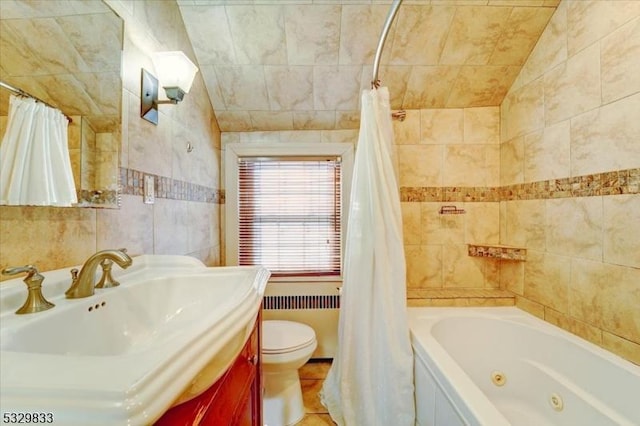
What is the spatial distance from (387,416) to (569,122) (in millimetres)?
1742

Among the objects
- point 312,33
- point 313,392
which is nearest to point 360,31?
point 312,33

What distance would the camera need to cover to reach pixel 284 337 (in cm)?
159

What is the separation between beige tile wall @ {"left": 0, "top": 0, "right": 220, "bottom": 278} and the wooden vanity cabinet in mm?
599

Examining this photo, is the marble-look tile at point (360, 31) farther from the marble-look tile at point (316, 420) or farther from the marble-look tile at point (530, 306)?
the marble-look tile at point (316, 420)

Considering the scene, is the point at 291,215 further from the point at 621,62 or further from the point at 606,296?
the point at 621,62

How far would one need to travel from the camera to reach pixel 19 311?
62cm

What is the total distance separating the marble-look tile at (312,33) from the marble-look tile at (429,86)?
0.55 meters

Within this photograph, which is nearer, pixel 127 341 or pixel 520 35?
pixel 127 341

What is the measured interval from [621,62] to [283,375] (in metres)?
2.17

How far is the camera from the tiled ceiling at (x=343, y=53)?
1515 millimetres

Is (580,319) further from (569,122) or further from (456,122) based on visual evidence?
(456,122)

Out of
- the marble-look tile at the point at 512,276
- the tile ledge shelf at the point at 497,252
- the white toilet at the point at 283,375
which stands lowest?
the white toilet at the point at 283,375

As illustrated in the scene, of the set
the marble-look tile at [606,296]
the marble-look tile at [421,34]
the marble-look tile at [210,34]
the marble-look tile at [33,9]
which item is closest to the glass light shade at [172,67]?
the marble-look tile at [33,9]

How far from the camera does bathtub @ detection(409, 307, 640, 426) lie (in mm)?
1032
